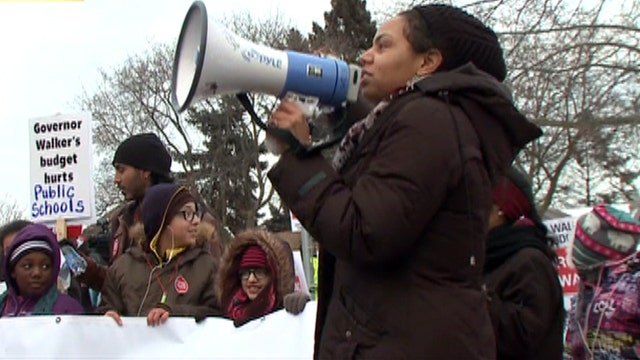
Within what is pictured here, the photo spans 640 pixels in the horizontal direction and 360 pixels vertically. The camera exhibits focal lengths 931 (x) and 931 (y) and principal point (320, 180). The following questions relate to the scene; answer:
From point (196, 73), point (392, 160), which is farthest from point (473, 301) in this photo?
point (196, 73)

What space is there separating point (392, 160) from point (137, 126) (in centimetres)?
3512

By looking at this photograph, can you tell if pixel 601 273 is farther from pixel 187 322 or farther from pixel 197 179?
pixel 197 179

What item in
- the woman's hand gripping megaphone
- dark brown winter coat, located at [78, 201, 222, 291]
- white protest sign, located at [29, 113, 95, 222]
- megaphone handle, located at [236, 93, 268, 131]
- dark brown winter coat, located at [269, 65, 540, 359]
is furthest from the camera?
white protest sign, located at [29, 113, 95, 222]

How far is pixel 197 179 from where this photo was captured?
125 feet

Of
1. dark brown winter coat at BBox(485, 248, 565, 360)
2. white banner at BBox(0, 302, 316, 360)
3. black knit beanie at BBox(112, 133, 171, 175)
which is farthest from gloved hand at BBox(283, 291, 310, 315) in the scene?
black knit beanie at BBox(112, 133, 171, 175)

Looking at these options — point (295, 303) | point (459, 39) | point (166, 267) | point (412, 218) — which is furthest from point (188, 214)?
point (412, 218)

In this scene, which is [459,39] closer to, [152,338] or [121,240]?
[152,338]

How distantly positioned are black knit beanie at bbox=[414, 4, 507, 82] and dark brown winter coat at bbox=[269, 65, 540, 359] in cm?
11

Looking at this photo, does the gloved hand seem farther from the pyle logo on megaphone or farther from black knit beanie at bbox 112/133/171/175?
the pyle logo on megaphone

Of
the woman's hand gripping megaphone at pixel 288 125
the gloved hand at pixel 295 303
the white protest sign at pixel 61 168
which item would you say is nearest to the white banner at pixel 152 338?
the gloved hand at pixel 295 303

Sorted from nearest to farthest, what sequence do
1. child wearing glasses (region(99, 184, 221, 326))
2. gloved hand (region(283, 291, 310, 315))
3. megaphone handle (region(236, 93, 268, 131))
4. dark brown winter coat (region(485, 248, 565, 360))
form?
megaphone handle (region(236, 93, 268, 131))
dark brown winter coat (region(485, 248, 565, 360))
gloved hand (region(283, 291, 310, 315))
child wearing glasses (region(99, 184, 221, 326))

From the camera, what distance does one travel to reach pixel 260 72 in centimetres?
234

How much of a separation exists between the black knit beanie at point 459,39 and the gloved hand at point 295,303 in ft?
Answer: 6.81

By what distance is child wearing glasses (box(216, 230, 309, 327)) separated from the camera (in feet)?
15.0
